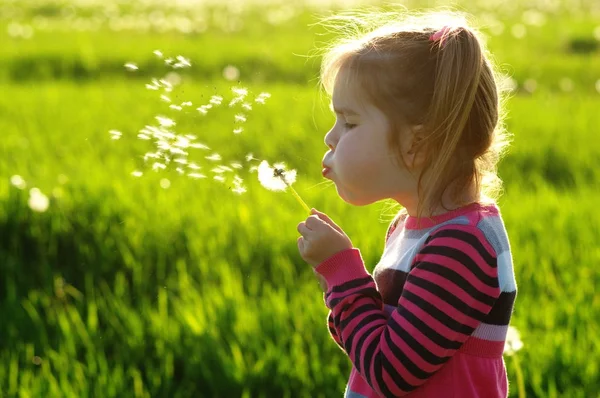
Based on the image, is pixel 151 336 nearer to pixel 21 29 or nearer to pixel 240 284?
pixel 240 284

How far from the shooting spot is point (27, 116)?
6422mm

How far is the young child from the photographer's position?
5.47ft

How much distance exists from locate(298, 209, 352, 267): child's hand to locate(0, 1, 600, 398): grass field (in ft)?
1.61

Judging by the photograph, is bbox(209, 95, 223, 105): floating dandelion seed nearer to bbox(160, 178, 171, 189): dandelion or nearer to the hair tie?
the hair tie

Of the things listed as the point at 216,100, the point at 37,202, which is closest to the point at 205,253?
the point at 37,202

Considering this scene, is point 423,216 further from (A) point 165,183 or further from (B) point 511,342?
(A) point 165,183

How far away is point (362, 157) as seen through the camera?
5.70 ft

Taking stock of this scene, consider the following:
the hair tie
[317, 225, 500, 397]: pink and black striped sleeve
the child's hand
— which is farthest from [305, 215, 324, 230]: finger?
the hair tie

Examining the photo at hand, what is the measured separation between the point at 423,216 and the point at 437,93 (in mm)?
220

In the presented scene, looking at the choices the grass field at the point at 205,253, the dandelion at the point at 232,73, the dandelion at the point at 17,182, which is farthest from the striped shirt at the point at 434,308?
the dandelion at the point at 232,73

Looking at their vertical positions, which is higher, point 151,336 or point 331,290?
point 331,290

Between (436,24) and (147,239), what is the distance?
2282 millimetres

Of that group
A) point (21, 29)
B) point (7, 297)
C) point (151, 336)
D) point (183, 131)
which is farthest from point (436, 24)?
point (21, 29)

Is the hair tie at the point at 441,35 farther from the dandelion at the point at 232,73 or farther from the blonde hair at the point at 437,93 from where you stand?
the dandelion at the point at 232,73
